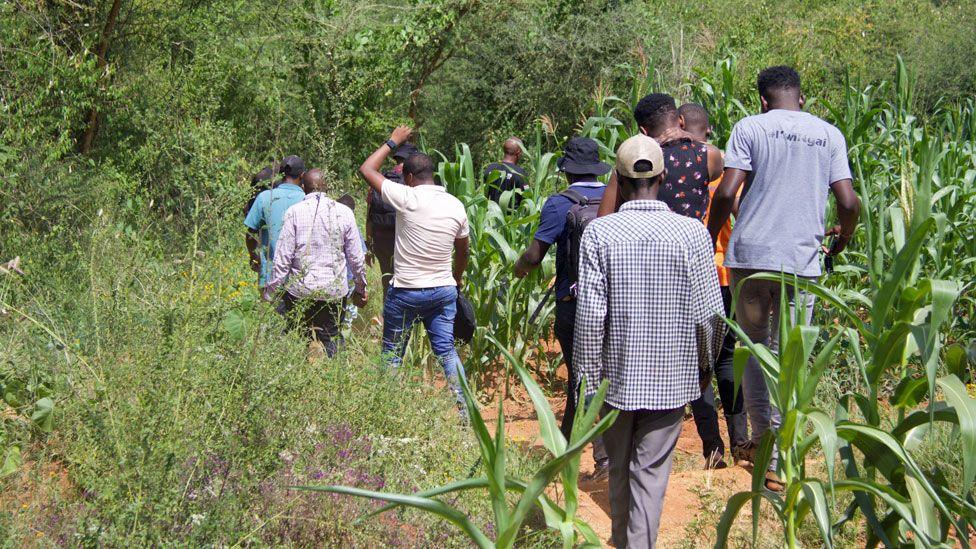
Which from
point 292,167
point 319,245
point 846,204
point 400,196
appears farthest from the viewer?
point 292,167

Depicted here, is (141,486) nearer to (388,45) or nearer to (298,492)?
(298,492)

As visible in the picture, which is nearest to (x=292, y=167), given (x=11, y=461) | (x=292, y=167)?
(x=292, y=167)

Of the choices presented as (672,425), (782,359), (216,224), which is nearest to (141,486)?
(216,224)

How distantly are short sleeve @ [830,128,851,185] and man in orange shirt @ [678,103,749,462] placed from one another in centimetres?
61

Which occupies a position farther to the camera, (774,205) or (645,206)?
(774,205)

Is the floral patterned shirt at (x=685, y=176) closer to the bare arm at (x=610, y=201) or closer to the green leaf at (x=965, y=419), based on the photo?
the bare arm at (x=610, y=201)

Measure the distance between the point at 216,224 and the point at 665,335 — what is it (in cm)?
203

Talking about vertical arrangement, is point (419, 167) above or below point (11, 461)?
above

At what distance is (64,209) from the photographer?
7.53 metres

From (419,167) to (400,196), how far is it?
23 cm

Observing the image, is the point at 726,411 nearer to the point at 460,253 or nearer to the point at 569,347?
the point at 569,347

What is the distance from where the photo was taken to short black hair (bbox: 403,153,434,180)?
5.58 metres

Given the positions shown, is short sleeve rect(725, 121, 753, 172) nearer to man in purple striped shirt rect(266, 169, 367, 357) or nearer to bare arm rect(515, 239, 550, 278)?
bare arm rect(515, 239, 550, 278)

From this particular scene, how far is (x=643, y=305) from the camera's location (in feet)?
11.2
